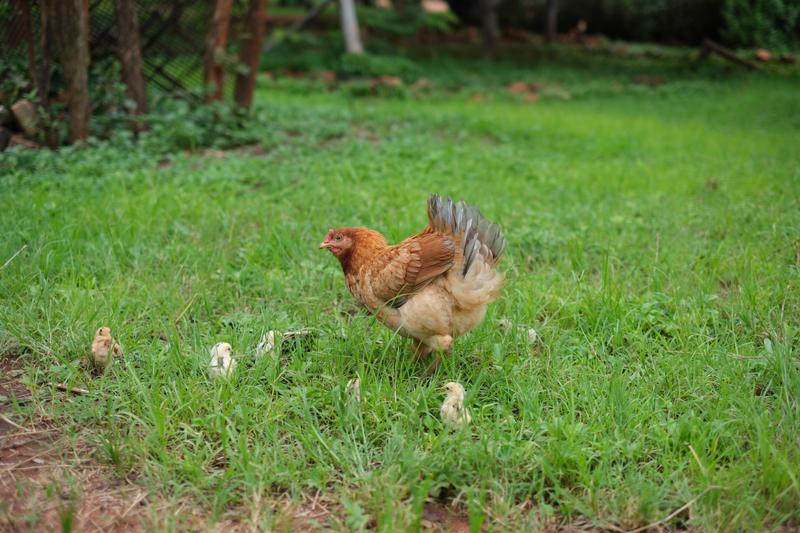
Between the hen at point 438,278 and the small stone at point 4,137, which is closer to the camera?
the hen at point 438,278

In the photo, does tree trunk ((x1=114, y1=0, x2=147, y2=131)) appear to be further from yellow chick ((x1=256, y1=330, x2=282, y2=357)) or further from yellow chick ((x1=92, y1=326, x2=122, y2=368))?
yellow chick ((x1=256, y1=330, x2=282, y2=357))

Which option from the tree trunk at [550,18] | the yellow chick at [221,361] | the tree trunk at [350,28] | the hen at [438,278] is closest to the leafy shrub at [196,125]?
the yellow chick at [221,361]

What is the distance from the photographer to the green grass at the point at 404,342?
277 cm

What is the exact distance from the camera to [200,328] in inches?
156

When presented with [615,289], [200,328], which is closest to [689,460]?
[615,289]

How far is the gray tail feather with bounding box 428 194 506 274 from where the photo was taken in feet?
11.6

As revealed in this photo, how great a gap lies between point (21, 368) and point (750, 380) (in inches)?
141

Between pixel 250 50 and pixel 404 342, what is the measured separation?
683 cm

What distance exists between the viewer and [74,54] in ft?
23.3

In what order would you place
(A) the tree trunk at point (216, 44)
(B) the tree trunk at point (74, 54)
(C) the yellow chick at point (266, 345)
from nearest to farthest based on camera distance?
(C) the yellow chick at point (266, 345) < (B) the tree trunk at point (74, 54) < (A) the tree trunk at point (216, 44)

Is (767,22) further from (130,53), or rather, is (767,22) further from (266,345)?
(266,345)

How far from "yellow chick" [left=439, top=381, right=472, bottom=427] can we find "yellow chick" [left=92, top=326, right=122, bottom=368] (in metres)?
1.63

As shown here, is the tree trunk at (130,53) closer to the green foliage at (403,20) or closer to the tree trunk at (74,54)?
the tree trunk at (74,54)

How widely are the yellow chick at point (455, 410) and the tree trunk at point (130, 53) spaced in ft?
20.5
